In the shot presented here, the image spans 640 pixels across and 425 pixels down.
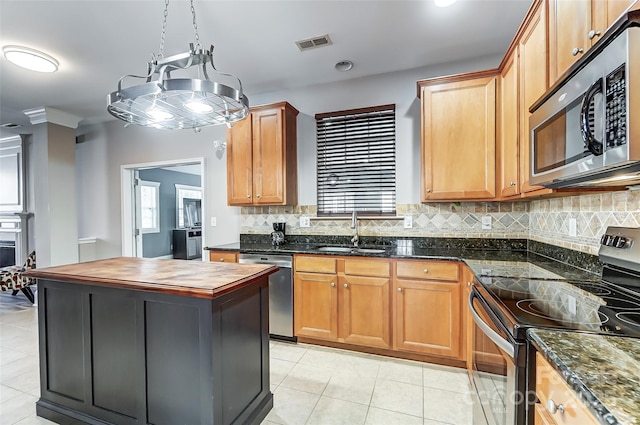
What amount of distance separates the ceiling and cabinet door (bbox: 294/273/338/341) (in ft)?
6.90

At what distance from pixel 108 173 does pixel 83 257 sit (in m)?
1.36

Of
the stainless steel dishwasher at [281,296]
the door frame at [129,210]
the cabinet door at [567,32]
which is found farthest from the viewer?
the door frame at [129,210]

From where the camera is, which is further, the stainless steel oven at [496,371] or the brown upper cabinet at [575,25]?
the brown upper cabinet at [575,25]

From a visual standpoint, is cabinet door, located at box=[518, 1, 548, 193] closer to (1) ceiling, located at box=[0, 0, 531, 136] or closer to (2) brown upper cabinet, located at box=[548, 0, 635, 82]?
(2) brown upper cabinet, located at box=[548, 0, 635, 82]

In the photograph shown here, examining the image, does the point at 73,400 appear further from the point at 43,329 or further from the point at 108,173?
the point at 108,173

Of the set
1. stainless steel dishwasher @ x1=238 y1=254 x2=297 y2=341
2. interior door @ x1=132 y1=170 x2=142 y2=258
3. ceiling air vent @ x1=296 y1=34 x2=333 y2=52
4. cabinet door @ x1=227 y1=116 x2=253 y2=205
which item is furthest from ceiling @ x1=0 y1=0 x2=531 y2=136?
stainless steel dishwasher @ x1=238 y1=254 x2=297 y2=341

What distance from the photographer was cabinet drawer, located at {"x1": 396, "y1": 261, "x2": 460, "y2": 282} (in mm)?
2322

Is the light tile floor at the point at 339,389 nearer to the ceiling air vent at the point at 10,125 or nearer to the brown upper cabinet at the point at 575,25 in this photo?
the brown upper cabinet at the point at 575,25

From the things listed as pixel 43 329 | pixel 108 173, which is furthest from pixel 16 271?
pixel 43 329

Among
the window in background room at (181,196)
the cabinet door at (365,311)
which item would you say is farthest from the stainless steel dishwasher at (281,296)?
the window in background room at (181,196)

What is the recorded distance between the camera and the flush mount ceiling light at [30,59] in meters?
2.57

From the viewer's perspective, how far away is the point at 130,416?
1.63m

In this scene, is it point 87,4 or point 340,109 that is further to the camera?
point 340,109

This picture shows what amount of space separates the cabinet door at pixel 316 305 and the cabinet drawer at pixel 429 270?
0.63m
